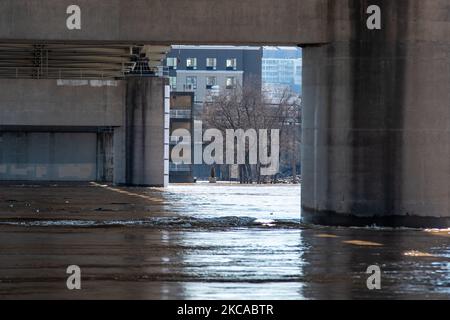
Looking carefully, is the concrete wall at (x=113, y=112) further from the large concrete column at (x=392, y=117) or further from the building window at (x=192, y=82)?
the building window at (x=192, y=82)

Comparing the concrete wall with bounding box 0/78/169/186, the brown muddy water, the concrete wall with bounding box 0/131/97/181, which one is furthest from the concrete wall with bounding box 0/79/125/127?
the brown muddy water

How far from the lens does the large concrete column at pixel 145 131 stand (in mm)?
66938

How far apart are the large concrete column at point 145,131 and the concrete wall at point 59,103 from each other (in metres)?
0.83

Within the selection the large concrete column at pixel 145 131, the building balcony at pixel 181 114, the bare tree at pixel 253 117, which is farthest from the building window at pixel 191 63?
the large concrete column at pixel 145 131

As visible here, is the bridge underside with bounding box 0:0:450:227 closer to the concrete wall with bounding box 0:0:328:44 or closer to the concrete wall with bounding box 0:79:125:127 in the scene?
the concrete wall with bounding box 0:0:328:44

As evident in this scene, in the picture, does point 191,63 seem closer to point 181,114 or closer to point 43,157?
point 181,114

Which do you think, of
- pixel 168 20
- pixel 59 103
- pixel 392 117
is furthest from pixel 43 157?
pixel 392 117

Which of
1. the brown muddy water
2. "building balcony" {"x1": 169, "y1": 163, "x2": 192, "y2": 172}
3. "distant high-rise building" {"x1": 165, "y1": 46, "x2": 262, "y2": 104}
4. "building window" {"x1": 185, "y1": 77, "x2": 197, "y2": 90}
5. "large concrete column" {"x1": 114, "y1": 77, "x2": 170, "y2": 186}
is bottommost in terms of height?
"building balcony" {"x1": 169, "y1": 163, "x2": 192, "y2": 172}

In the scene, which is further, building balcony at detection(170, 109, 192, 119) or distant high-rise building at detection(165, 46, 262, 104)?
distant high-rise building at detection(165, 46, 262, 104)

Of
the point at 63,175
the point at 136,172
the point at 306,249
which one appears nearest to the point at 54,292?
the point at 306,249

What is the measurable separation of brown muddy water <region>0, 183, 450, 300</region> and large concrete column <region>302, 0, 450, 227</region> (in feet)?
2.52

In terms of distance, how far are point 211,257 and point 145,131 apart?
46.0 metres

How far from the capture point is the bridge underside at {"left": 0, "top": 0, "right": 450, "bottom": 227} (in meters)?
29.1

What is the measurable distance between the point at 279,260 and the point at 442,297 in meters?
5.35
